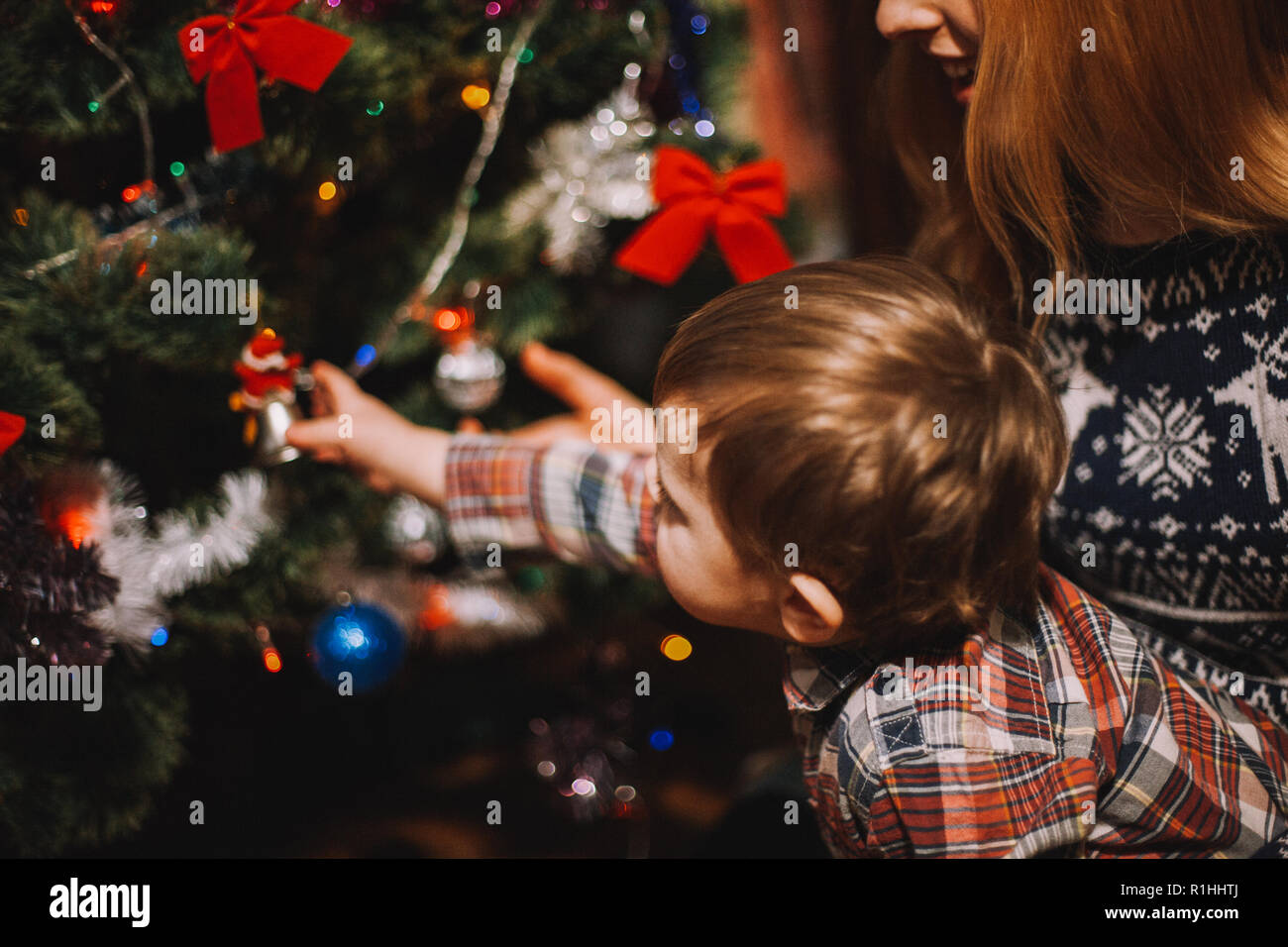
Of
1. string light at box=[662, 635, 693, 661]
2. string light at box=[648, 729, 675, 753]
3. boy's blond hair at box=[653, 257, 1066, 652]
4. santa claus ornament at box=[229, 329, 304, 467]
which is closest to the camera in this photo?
boy's blond hair at box=[653, 257, 1066, 652]

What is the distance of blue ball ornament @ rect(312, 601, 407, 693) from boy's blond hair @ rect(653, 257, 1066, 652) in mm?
379

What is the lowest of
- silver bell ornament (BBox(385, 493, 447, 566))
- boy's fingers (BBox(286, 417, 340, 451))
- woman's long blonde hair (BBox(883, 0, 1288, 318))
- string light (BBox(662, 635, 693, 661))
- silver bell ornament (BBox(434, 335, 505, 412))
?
string light (BBox(662, 635, 693, 661))

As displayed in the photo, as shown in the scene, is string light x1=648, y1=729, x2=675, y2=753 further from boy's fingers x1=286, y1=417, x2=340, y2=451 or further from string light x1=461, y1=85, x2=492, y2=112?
string light x1=461, y1=85, x2=492, y2=112

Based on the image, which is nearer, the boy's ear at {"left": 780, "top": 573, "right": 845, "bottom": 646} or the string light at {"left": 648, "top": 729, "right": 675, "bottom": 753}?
the boy's ear at {"left": 780, "top": 573, "right": 845, "bottom": 646}

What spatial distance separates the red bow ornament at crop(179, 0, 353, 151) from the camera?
21.7 inches

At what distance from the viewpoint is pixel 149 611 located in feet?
2.13

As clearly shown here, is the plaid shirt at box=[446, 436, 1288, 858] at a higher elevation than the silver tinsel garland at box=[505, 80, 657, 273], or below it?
below

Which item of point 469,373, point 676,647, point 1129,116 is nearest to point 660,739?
point 676,647

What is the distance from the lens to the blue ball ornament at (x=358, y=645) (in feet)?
2.56

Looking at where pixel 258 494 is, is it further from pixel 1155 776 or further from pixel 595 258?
pixel 1155 776

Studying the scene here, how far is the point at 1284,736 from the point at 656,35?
2.63ft

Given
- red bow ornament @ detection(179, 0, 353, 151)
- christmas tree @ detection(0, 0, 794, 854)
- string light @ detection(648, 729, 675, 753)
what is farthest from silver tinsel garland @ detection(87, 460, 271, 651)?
string light @ detection(648, 729, 675, 753)

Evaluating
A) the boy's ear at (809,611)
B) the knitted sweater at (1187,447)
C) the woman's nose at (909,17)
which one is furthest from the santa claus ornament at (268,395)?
the knitted sweater at (1187,447)

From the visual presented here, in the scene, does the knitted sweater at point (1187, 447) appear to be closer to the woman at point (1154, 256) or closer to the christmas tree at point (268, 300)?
the woman at point (1154, 256)
